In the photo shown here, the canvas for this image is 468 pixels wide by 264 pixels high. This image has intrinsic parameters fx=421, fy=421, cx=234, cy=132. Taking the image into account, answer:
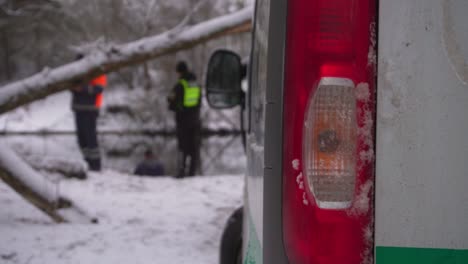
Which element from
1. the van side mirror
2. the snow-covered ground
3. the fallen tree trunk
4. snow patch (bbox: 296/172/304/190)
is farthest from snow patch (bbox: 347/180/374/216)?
the fallen tree trunk

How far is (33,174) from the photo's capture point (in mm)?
3715

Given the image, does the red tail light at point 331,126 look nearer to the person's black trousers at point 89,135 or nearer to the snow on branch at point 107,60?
the snow on branch at point 107,60

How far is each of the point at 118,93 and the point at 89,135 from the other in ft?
29.1

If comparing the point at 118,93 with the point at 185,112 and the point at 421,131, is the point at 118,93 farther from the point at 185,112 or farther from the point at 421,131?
the point at 421,131

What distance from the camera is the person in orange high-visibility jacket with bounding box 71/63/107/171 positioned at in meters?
6.94

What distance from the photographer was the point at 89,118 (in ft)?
23.1

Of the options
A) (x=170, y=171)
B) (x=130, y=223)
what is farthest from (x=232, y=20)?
(x=170, y=171)

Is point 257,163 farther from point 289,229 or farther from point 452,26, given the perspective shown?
point 452,26

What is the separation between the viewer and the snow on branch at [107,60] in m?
3.94

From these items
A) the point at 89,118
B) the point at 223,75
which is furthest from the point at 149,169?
the point at 223,75

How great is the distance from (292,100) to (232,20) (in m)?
3.38

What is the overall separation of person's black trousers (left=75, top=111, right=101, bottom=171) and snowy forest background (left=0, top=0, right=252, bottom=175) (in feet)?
4.79

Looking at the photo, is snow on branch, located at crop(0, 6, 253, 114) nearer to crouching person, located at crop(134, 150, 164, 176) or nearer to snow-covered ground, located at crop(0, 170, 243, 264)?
snow-covered ground, located at crop(0, 170, 243, 264)

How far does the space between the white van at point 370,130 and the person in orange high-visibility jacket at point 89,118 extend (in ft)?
20.8
